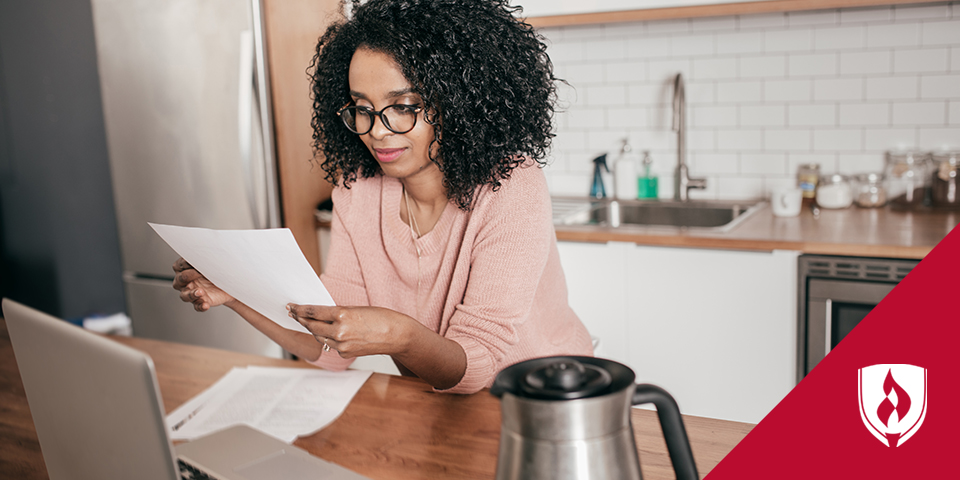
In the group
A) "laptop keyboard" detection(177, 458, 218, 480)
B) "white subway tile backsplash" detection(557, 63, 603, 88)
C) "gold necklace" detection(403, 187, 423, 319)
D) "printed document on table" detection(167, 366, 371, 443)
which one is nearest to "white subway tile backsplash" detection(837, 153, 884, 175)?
"white subway tile backsplash" detection(557, 63, 603, 88)

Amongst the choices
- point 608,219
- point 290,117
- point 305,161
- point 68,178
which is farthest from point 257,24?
point 68,178

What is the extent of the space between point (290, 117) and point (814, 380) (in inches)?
85.4

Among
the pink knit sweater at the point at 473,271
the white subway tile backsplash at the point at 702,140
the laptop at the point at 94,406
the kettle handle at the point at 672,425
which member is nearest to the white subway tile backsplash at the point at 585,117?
the white subway tile backsplash at the point at 702,140

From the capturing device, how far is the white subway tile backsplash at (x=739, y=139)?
262 cm

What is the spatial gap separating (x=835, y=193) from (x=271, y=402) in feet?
6.74

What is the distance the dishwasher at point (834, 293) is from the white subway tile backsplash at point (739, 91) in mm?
832

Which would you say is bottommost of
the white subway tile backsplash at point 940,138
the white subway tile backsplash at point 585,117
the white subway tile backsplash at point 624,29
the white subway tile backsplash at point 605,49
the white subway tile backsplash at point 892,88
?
the white subway tile backsplash at point 940,138

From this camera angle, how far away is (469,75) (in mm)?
1341

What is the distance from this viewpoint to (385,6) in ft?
4.47

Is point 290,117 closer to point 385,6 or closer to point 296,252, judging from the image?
point 385,6

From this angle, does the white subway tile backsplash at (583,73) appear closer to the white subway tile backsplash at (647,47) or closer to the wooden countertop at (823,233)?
the white subway tile backsplash at (647,47)

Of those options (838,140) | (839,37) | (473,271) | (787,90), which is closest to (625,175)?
(787,90)

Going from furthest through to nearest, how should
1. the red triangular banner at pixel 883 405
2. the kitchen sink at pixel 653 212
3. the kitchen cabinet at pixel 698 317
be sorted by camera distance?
the kitchen sink at pixel 653 212
the kitchen cabinet at pixel 698 317
the red triangular banner at pixel 883 405

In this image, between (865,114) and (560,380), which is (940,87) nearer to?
(865,114)
